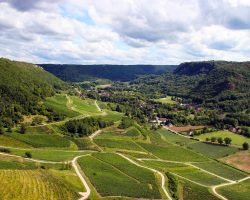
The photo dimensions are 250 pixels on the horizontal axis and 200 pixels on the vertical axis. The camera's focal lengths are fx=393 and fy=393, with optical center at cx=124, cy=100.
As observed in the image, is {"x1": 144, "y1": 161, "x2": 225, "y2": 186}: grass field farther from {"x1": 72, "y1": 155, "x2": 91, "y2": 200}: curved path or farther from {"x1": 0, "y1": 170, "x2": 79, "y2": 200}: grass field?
{"x1": 0, "y1": 170, "x2": 79, "y2": 200}: grass field

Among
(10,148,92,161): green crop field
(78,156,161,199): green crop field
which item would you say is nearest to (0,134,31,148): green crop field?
(10,148,92,161): green crop field

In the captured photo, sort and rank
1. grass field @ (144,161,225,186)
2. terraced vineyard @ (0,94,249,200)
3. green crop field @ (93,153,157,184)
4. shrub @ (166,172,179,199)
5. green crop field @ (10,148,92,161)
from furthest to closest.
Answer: grass field @ (144,161,225,186) → green crop field @ (10,148,92,161) → green crop field @ (93,153,157,184) → shrub @ (166,172,179,199) → terraced vineyard @ (0,94,249,200)

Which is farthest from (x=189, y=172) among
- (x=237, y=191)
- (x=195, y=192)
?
(x=195, y=192)

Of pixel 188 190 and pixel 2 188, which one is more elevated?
pixel 2 188

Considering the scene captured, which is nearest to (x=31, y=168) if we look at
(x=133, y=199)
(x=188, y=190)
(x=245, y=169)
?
(x=133, y=199)

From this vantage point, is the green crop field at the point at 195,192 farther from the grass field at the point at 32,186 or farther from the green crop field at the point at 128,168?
the grass field at the point at 32,186

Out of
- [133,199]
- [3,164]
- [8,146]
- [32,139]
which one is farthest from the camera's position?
[32,139]

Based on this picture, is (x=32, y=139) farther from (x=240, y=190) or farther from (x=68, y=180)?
(x=240, y=190)

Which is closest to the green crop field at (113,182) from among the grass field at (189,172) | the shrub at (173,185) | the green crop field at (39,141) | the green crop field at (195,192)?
the shrub at (173,185)
